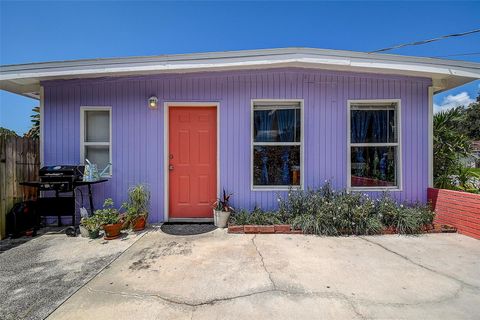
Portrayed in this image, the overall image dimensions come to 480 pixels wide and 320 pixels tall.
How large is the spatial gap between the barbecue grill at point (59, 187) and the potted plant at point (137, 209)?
64 centimetres

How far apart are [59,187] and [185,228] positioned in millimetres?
2177

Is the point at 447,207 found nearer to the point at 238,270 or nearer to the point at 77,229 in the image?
the point at 238,270

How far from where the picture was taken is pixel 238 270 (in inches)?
112

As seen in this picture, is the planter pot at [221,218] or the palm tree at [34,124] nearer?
the planter pot at [221,218]

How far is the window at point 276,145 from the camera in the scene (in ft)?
15.8

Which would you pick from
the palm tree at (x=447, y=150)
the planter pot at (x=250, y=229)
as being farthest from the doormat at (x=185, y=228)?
the palm tree at (x=447, y=150)

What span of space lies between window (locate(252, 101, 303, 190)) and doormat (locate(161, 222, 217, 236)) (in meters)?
1.16

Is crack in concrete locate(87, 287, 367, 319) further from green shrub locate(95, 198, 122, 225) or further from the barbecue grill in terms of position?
the barbecue grill

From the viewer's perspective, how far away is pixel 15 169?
14.0 ft

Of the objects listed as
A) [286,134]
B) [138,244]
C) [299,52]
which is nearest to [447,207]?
[286,134]

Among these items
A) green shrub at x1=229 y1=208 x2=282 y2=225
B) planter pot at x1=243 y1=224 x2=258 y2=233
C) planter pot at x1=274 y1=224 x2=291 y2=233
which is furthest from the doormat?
planter pot at x1=274 y1=224 x2=291 y2=233

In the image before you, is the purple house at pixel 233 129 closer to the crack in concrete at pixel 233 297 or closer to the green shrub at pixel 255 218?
the green shrub at pixel 255 218

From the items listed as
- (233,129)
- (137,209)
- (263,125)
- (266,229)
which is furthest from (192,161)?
(266,229)

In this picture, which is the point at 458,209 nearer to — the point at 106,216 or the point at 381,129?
the point at 381,129
